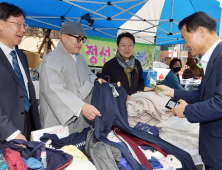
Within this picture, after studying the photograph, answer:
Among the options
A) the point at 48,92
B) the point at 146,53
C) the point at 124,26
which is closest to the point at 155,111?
the point at 48,92

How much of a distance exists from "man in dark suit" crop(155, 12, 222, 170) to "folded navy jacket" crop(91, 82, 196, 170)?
0.59 feet

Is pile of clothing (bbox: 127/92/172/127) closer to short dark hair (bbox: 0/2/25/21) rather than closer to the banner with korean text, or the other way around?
short dark hair (bbox: 0/2/25/21)

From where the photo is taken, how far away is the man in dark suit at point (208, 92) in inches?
47.1

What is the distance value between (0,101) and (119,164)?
1.03 metres

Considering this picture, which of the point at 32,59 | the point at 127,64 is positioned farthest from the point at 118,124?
the point at 32,59

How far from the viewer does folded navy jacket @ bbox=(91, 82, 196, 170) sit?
122cm

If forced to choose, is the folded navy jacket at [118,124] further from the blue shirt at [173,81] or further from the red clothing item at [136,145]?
the blue shirt at [173,81]

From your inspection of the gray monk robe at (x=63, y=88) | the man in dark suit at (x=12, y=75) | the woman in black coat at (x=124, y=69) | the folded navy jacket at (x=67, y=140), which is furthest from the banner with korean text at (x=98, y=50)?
the folded navy jacket at (x=67, y=140)

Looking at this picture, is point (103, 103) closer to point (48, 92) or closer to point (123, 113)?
point (123, 113)

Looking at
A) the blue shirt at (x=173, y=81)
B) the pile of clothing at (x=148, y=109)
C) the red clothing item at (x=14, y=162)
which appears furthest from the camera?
the blue shirt at (x=173, y=81)

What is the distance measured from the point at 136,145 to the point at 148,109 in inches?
18.2

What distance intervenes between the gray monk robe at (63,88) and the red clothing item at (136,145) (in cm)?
39

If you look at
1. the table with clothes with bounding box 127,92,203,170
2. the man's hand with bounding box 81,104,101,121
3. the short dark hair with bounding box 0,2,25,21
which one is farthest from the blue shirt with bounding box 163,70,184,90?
the short dark hair with bounding box 0,2,25,21

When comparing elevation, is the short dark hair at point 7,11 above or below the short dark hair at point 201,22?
above
